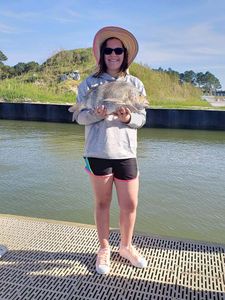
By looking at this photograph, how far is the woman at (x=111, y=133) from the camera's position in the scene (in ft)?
8.55

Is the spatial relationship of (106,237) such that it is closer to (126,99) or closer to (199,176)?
(126,99)

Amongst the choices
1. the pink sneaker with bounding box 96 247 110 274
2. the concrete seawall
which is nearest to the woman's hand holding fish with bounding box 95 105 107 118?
the pink sneaker with bounding box 96 247 110 274

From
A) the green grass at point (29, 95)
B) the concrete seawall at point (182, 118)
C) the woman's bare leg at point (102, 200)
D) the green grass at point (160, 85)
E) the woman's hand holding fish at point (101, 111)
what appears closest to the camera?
the woman's hand holding fish at point (101, 111)

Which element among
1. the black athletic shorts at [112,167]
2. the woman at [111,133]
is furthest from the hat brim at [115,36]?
the black athletic shorts at [112,167]

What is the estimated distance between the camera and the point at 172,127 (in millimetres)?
15734

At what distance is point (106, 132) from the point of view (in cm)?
261

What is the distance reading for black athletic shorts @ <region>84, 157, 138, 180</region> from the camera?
2.66m

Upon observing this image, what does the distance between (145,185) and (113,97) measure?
414cm

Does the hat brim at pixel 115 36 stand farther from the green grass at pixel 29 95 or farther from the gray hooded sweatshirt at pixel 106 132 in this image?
the green grass at pixel 29 95

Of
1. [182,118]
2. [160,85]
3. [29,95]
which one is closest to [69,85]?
[29,95]

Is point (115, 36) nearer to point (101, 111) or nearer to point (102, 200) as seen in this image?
point (101, 111)

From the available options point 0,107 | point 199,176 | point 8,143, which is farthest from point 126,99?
point 0,107

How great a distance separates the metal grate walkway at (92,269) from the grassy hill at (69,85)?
63.1ft

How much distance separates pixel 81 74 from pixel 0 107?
15478mm
